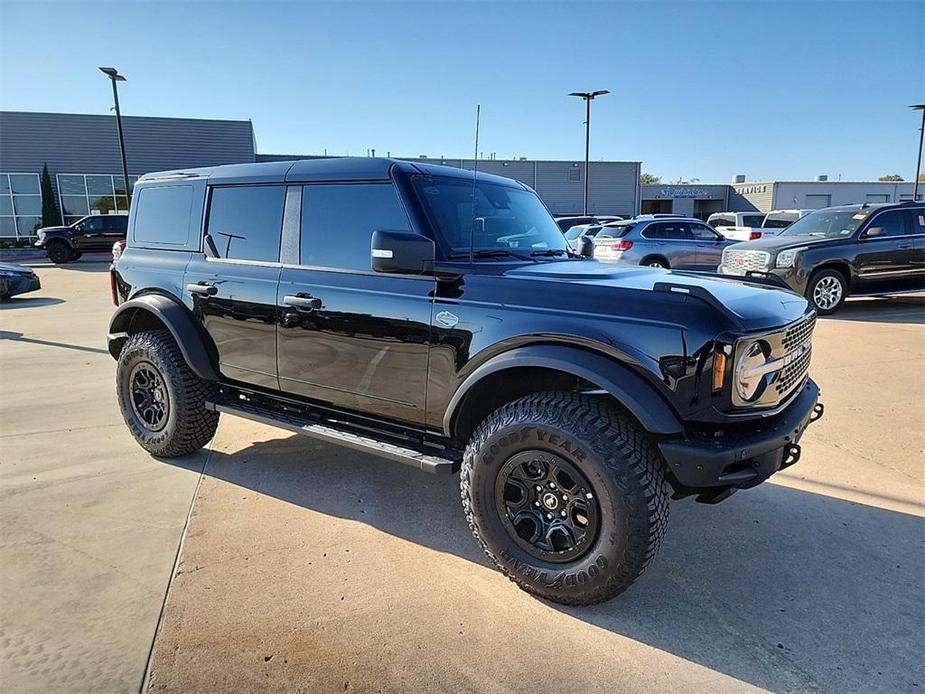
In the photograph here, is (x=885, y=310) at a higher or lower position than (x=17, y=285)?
lower

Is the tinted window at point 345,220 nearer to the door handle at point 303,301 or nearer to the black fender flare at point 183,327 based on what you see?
the door handle at point 303,301

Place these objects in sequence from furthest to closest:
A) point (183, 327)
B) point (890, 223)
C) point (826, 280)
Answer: point (890, 223)
point (826, 280)
point (183, 327)

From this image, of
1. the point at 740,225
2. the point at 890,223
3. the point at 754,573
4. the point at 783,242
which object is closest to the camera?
the point at 754,573

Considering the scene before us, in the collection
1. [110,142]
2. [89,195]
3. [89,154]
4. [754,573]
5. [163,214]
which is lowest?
[754,573]

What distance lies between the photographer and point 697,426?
2488mm

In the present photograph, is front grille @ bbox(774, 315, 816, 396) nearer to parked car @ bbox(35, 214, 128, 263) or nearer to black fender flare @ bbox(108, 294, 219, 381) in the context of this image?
black fender flare @ bbox(108, 294, 219, 381)

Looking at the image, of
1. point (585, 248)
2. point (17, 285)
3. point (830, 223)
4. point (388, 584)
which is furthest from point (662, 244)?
point (17, 285)

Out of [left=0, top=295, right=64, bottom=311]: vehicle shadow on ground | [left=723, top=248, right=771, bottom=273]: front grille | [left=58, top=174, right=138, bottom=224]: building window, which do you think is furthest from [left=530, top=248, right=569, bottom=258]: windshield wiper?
[left=58, top=174, right=138, bottom=224]: building window

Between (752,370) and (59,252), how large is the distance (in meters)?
27.0

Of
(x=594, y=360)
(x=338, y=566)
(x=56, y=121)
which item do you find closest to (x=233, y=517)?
(x=338, y=566)

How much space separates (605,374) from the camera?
97.6 inches

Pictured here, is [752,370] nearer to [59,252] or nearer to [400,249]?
[400,249]

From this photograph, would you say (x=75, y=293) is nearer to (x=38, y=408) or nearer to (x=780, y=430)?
(x=38, y=408)

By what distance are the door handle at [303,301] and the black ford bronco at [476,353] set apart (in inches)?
0.5
